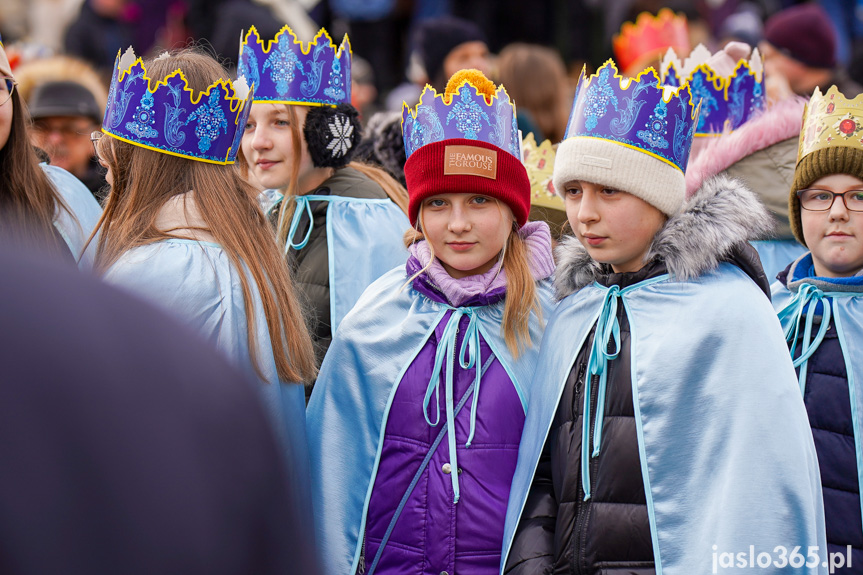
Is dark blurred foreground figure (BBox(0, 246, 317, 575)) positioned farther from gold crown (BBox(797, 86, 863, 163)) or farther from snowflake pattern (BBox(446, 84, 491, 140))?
gold crown (BBox(797, 86, 863, 163))

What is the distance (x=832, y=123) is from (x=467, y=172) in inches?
55.5

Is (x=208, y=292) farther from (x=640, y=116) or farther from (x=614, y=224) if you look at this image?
(x=640, y=116)

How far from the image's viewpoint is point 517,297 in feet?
11.2

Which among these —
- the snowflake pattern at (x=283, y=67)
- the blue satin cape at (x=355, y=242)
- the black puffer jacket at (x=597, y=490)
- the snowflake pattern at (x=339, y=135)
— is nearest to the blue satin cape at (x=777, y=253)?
the black puffer jacket at (x=597, y=490)

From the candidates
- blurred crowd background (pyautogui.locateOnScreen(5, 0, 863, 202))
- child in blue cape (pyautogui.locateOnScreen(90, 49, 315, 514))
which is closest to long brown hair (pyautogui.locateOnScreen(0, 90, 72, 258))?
child in blue cape (pyautogui.locateOnScreen(90, 49, 315, 514))

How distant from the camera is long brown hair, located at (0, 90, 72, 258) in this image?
12.2 feet

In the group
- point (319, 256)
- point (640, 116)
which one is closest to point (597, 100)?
point (640, 116)

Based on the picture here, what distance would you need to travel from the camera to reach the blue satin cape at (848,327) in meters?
3.21

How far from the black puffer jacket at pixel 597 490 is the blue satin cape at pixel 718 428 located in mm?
46

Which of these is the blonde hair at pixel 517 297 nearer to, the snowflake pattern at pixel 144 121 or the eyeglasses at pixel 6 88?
the snowflake pattern at pixel 144 121

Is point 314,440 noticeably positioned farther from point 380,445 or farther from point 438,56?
point 438,56

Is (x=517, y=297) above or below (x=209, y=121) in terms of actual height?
below

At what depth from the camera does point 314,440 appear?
141 inches

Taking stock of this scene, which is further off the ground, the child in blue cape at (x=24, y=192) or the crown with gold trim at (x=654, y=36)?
the crown with gold trim at (x=654, y=36)
